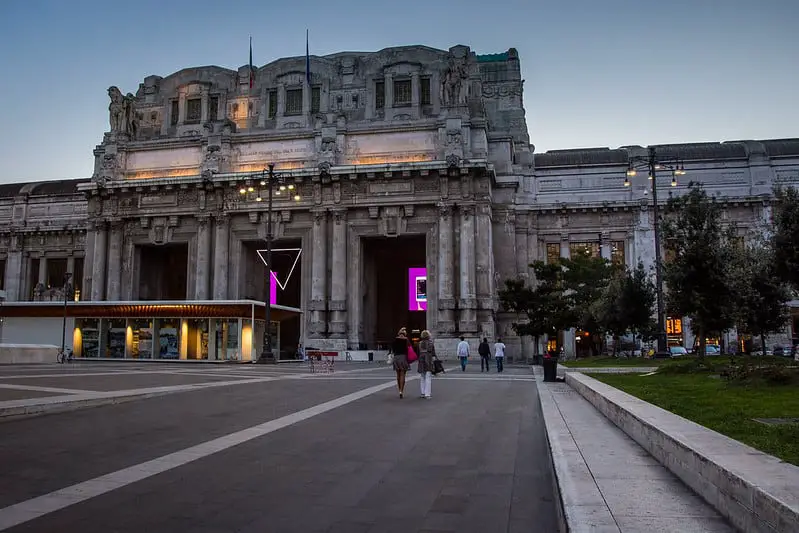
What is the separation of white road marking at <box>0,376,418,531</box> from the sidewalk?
13.8 ft

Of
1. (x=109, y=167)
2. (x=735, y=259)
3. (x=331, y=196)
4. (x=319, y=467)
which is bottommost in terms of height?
(x=319, y=467)

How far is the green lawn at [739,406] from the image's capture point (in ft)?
18.9

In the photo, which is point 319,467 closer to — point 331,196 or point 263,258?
point 331,196

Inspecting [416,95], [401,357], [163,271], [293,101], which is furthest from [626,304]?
[163,271]

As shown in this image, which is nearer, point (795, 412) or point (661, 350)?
point (795, 412)

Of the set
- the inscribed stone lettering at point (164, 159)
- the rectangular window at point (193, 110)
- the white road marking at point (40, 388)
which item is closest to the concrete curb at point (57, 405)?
the white road marking at point (40, 388)

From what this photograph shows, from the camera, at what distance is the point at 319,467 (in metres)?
7.36

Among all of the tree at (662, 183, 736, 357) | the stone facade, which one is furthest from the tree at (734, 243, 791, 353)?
the stone facade

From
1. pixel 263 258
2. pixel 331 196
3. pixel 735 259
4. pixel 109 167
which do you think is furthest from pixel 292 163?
pixel 735 259

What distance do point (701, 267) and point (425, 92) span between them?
1431 inches

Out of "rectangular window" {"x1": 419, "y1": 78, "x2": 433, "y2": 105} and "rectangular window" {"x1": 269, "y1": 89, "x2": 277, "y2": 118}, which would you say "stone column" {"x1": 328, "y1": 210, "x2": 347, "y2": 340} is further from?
"rectangular window" {"x1": 269, "y1": 89, "x2": 277, "y2": 118}

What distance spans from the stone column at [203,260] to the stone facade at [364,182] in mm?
122

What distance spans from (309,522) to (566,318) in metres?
37.7

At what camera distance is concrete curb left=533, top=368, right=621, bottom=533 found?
14.0 ft
